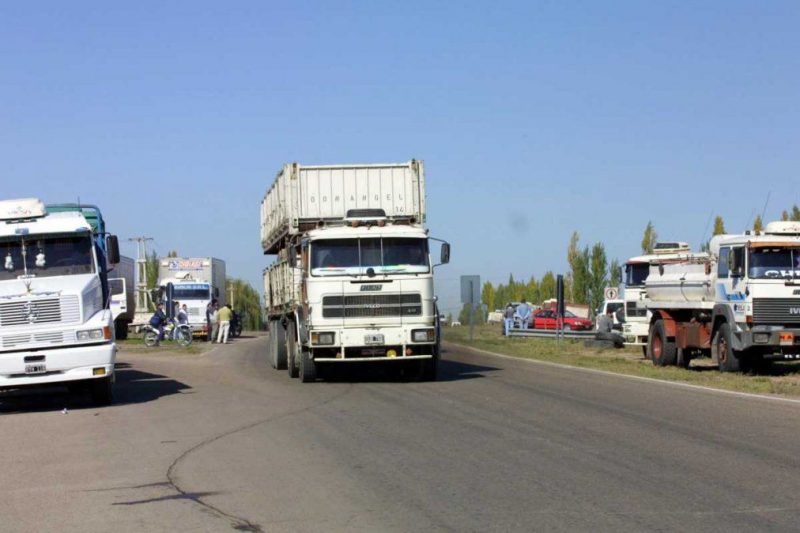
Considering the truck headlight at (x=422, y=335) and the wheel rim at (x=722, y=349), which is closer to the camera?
the truck headlight at (x=422, y=335)

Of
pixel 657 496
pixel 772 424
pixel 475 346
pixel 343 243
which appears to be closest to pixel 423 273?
pixel 343 243

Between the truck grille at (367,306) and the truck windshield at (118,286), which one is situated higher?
the truck windshield at (118,286)

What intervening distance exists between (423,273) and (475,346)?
63.4ft

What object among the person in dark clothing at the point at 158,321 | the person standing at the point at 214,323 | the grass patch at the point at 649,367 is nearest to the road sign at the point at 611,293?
the grass patch at the point at 649,367

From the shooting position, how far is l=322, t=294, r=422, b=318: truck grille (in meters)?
20.4

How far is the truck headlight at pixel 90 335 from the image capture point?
56.7ft

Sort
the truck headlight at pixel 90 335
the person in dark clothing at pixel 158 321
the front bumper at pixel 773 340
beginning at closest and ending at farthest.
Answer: the truck headlight at pixel 90 335, the front bumper at pixel 773 340, the person in dark clothing at pixel 158 321

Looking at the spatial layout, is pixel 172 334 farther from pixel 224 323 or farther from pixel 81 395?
pixel 81 395

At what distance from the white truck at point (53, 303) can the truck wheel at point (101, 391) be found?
16 mm

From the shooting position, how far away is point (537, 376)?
2294 centimetres

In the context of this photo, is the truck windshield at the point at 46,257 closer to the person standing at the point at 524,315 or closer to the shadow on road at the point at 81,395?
the shadow on road at the point at 81,395

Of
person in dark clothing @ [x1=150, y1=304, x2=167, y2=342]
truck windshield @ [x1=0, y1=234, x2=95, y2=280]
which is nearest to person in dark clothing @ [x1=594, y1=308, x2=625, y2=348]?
person in dark clothing @ [x1=150, y1=304, x2=167, y2=342]

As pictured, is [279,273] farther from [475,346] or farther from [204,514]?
[204,514]

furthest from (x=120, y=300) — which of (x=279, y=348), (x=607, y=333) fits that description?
(x=279, y=348)
